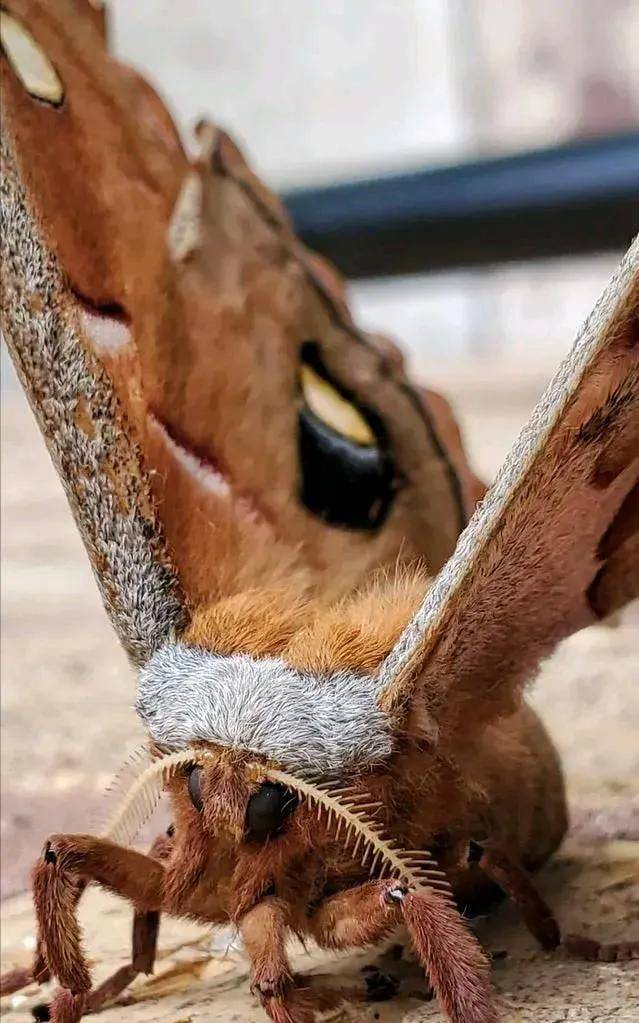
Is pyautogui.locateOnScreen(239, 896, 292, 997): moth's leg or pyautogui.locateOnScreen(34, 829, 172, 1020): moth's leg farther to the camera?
pyautogui.locateOnScreen(34, 829, 172, 1020): moth's leg

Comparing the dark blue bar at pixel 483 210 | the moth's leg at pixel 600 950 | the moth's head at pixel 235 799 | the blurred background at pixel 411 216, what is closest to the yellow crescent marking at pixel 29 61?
the blurred background at pixel 411 216

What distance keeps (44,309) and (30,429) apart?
2476mm

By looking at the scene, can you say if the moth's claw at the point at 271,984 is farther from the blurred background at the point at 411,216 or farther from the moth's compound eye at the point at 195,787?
the blurred background at the point at 411,216

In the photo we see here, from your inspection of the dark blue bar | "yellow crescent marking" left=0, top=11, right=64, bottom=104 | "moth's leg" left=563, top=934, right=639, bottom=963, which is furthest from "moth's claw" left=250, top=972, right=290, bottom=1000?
the dark blue bar

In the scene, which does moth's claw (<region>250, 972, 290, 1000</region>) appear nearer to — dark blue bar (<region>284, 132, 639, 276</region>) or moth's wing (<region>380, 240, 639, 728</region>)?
moth's wing (<region>380, 240, 639, 728</region>)

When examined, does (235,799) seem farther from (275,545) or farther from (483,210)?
(483,210)

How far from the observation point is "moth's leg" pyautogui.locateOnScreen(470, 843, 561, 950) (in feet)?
3.03

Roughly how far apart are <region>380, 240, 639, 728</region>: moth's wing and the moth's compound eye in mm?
136

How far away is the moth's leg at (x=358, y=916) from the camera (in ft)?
2.63

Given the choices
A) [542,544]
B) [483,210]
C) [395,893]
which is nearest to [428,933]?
[395,893]

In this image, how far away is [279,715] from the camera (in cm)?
85

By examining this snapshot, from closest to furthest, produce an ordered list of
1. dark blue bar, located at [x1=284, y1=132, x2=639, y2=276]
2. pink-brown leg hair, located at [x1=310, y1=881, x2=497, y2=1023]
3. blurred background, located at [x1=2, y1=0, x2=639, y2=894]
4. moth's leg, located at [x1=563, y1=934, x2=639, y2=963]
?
pink-brown leg hair, located at [x1=310, y1=881, x2=497, y2=1023], moth's leg, located at [x1=563, y1=934, x2=639, y2=963], blurred background, located at [x1=2, y1=0, x2=639, y2=894], dark blue bar, located at [x1=284, y1=132, x2=639, y2=276]

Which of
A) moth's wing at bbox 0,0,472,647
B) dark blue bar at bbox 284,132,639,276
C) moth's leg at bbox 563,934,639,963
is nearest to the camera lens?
moth's leg at bbox 563,934,639,963

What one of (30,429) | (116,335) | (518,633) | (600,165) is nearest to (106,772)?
(116,335)
